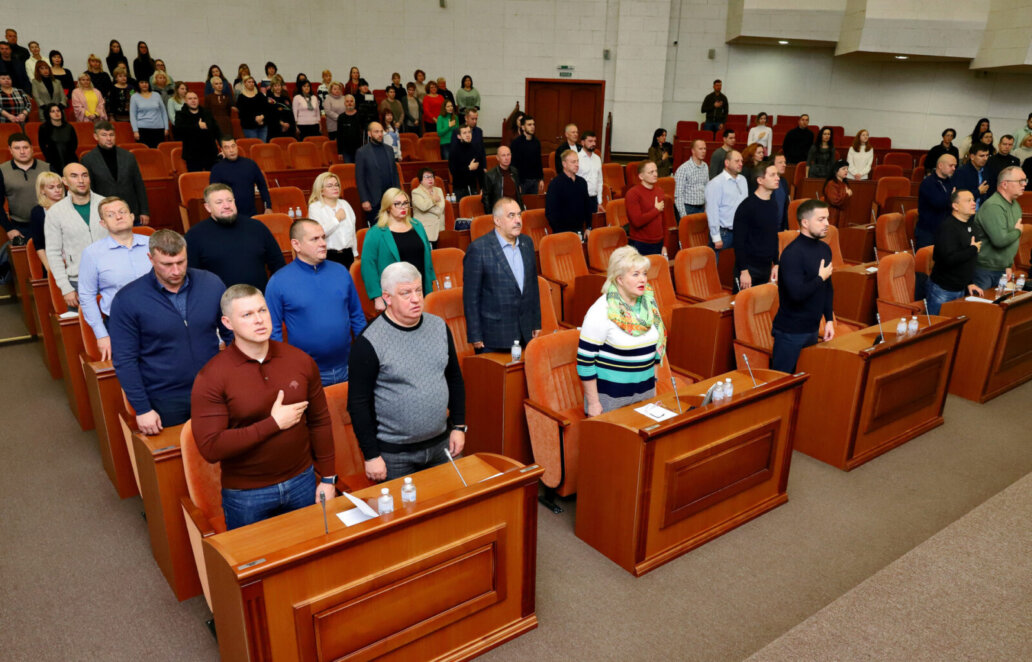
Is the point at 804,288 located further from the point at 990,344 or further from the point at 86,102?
the point at 86,102

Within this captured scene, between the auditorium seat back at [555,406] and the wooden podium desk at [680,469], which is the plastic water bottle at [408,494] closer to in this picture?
the wooden podium desk at [680,469]

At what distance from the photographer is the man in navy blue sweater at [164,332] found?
304 centimetres

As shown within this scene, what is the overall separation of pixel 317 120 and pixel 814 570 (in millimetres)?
9130

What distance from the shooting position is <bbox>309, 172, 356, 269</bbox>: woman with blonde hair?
201 inches

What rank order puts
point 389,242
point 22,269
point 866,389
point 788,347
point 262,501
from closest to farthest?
point 262,501, point 866,389, point 788,347, point 389,242, point 22,269

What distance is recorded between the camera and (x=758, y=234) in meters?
5.31

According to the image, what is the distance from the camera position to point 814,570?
11.1ft

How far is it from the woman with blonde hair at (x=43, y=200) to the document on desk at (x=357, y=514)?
11.7 feet

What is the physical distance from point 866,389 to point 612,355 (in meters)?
1.77

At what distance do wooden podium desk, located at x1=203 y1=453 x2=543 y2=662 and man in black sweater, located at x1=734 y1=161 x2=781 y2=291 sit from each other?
10.9 ft

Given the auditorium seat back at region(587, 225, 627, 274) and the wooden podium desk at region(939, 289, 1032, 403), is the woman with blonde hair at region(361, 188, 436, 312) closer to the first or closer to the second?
the auditorium seat back at region(587, 225, 627, 274)

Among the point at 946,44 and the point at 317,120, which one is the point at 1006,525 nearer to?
the point at 317,120

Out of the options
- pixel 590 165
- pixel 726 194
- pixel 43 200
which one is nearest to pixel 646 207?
pixel 726 194

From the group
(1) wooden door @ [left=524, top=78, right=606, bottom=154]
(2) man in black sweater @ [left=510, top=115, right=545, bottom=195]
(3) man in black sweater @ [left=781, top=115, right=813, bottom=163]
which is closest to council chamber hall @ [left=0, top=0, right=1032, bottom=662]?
(2) man in black sweater @ [left=510, top=115, right=545, bottom=195]
